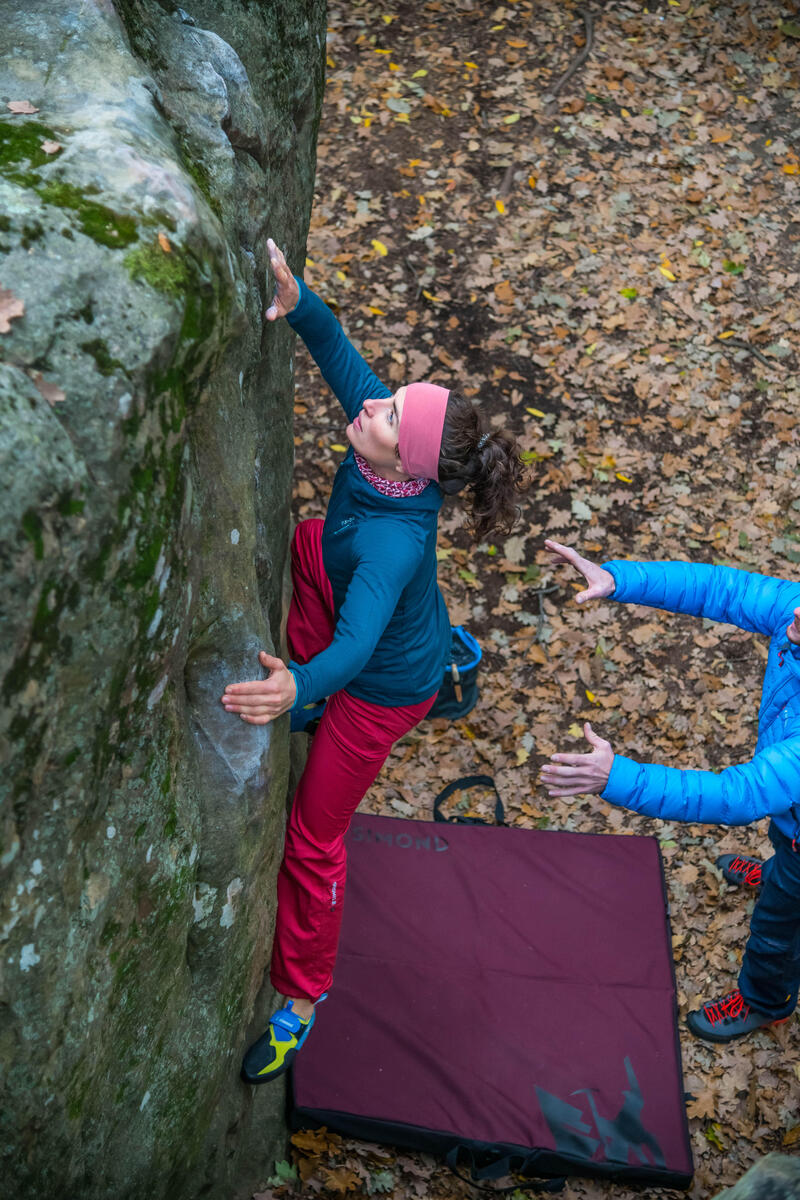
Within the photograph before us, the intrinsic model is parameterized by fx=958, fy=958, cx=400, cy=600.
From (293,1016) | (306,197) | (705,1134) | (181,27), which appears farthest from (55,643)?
(705,1134)

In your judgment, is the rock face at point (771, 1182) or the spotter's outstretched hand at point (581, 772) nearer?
the rock face at point (771, 1182)

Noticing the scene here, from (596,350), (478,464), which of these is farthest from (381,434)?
(596,350)

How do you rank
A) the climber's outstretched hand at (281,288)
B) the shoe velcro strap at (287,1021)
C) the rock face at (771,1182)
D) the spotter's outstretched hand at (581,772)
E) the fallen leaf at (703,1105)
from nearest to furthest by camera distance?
the rock face at (771,1182) → the spotter's outstretched hand at (581,772) → the climber's outstretched hand at (281,288) → the shoe velcro strap at (287,1021) → the fallen leaf at (703,1105)

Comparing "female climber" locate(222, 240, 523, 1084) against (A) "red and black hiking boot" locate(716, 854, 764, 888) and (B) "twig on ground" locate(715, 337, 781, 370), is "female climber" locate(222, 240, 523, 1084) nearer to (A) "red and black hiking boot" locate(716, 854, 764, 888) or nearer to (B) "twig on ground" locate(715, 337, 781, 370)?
(A) "red and black hiking boot" locate(716, 854, 764, 888)

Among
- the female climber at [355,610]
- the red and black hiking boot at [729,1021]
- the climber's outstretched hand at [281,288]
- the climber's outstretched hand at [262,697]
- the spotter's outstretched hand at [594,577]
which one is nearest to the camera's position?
the climber's outstretched hand at [262,697]

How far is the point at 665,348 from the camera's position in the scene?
790cm

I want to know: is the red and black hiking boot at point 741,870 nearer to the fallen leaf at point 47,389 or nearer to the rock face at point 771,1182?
the rock face at point 771,1182

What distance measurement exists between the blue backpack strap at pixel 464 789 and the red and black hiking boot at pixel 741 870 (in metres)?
1.30

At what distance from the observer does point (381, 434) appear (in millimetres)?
3574

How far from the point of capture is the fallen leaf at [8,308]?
6.93 feet

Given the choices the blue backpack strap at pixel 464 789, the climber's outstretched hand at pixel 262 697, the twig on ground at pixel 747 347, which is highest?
the climber's outstretched hand at pixel 262 697

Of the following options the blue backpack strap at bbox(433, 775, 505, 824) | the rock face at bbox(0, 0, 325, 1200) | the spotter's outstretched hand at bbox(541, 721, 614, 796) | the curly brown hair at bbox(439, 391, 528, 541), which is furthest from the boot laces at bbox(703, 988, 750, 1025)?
the curly brown hair at bbox(439, 391, 528, 541)

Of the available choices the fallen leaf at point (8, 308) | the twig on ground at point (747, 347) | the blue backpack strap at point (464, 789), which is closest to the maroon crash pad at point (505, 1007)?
the blue backpack strap at point (464, 789)

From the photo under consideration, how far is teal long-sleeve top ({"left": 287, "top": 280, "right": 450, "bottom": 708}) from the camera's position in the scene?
131 inches
